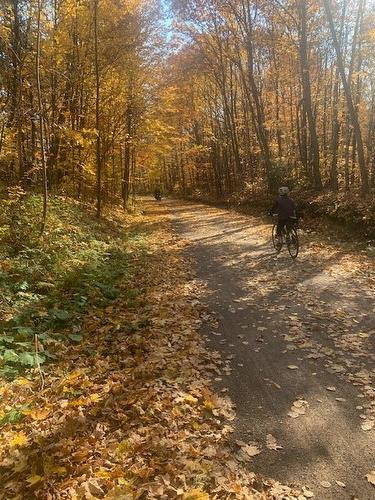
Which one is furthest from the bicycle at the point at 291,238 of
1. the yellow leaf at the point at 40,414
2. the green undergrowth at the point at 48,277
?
the yellow leaf at the point at 40,414

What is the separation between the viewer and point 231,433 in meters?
4.50

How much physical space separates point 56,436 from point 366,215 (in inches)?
511

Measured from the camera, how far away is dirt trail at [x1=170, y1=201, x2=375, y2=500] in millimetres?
4012

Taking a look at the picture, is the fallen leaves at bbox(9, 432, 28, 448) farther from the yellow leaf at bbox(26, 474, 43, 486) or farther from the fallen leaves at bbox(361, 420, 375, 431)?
the fallen leaves at bbox(361, 420, 375, 431)

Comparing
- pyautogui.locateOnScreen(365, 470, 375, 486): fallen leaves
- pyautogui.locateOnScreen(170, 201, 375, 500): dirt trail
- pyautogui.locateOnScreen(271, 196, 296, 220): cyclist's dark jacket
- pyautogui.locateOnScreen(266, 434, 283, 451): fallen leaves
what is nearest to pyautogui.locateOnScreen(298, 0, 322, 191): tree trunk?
pyautogui.locateOnScreen(271, 196, 296, 220): cyclist's dark jacket

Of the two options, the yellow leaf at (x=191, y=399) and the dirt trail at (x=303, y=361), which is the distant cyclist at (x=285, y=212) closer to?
the dirt trail at (x=303, y=361)

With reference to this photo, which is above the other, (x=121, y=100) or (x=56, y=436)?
(x=121, y=100)

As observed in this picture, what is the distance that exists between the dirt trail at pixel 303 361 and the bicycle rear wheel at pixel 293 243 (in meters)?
0.64

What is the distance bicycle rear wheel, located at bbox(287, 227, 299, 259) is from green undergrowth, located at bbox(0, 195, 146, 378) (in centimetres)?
498

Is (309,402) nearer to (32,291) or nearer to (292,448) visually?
(292,448)

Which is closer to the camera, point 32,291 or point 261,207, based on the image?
point 32,291

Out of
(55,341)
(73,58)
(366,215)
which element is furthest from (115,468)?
(73,58)

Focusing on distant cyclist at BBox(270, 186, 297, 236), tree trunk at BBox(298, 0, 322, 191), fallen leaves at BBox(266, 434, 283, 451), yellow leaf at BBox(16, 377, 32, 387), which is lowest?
fallen leaves at BBox(266, 434, 283, 451)

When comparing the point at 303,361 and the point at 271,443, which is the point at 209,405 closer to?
the point at 271,443
